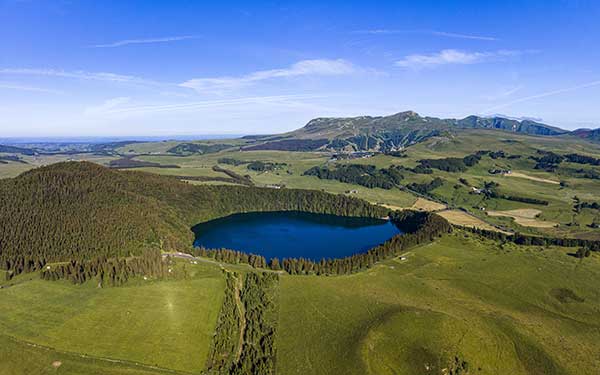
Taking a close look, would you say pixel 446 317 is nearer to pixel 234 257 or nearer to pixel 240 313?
pixel 240 313

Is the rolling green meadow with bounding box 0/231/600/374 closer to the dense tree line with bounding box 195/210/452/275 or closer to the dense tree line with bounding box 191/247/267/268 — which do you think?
the dense tree line with bounding box 195/210/452/275

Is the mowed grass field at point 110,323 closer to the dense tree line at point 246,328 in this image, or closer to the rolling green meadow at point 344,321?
the rolling green meadow at point 344,321

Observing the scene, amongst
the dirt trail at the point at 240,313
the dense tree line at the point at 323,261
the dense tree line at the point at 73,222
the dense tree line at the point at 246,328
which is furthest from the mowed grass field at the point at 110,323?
the dense tree line at the point at 73,222

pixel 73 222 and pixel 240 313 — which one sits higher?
pixel 73 222

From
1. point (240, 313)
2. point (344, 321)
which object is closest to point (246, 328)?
point (240, 313)

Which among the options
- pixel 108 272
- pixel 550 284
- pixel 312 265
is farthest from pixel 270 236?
pixel 550 284

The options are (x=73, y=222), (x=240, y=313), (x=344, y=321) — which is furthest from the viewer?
(x=73, y=222)

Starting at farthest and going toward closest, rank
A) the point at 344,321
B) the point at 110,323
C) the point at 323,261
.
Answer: the point at 323,261 → the point at 344,321 → the point at 110,323
